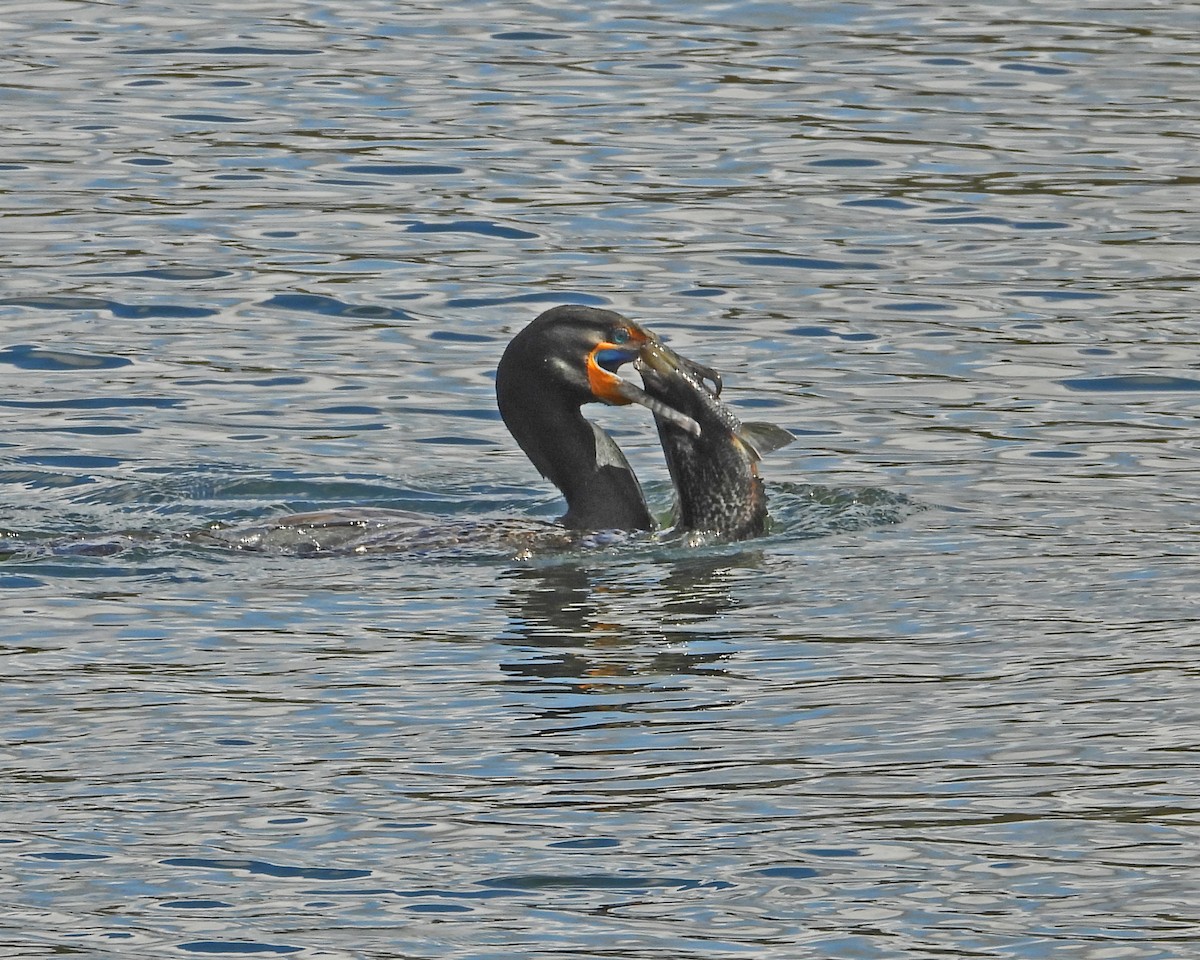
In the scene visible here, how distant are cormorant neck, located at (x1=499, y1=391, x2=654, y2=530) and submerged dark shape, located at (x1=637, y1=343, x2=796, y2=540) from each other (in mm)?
261

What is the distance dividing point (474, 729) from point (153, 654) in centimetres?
140

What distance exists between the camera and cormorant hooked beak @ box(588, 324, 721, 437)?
10578mm

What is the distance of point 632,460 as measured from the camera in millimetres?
12500

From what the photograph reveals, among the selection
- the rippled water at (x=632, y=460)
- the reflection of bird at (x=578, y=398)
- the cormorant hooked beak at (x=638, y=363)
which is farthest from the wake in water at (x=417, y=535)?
the cormorant hooked beak at (x=638, y=363)

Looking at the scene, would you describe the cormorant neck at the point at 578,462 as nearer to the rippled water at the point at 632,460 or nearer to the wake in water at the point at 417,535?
the wake in water at the point at 417,535

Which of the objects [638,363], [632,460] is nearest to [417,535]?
[638,363]

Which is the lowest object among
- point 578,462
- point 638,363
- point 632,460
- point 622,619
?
point 632,460

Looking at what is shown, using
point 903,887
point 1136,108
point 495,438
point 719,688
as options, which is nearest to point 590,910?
point 903,887

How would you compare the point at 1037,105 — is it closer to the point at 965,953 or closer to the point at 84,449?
the point at 84,449

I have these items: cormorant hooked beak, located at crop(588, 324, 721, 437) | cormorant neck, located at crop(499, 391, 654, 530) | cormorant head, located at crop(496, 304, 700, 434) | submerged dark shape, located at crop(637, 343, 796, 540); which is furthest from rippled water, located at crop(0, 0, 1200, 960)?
cormorant head, located at crop(496, 304, 700, 434)

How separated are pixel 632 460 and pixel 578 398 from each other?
179cm

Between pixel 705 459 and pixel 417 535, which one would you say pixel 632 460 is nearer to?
pixel 705 459

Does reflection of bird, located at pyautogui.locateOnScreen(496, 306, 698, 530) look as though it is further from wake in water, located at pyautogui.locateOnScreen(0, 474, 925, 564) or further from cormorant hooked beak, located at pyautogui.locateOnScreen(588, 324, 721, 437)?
wake in water, located at pyautogui.locateOnScreen(0, 474, 925, 564)

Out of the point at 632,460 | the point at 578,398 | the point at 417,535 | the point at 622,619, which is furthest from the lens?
the point at 632,460
